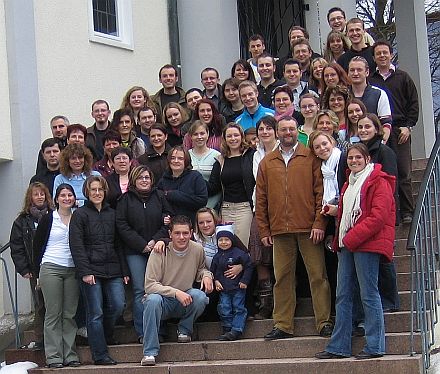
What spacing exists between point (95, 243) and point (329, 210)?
214 cm

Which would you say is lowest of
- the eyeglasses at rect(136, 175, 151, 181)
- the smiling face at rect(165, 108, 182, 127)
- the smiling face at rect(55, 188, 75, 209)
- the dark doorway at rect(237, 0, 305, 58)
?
the smiling face at rect(55, 188, 75, 209)

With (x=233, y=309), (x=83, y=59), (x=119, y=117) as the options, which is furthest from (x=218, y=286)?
(x=83, y=59)

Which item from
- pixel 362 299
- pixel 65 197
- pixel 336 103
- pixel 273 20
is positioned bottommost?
pixel 362 299

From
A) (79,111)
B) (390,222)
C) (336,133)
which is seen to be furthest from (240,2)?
(390,222)

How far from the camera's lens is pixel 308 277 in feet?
25.3

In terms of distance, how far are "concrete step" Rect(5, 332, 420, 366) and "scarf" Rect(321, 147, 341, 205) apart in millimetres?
1152

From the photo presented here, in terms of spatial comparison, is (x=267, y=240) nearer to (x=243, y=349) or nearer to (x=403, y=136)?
(x=243, y=349)

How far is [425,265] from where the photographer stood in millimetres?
7547

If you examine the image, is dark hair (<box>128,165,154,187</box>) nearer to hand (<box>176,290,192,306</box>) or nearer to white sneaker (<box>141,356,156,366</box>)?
hand (<box>176,290,192,306</box>)

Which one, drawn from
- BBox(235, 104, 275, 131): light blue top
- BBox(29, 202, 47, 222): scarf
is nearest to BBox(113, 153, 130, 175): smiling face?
BBox(29, 202, 47, 222): scarf

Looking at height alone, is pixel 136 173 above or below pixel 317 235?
above

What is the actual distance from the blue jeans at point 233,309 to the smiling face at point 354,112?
5.75 feet

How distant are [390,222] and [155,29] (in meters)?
6.73

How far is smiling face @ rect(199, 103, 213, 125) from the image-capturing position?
884 centimetres
